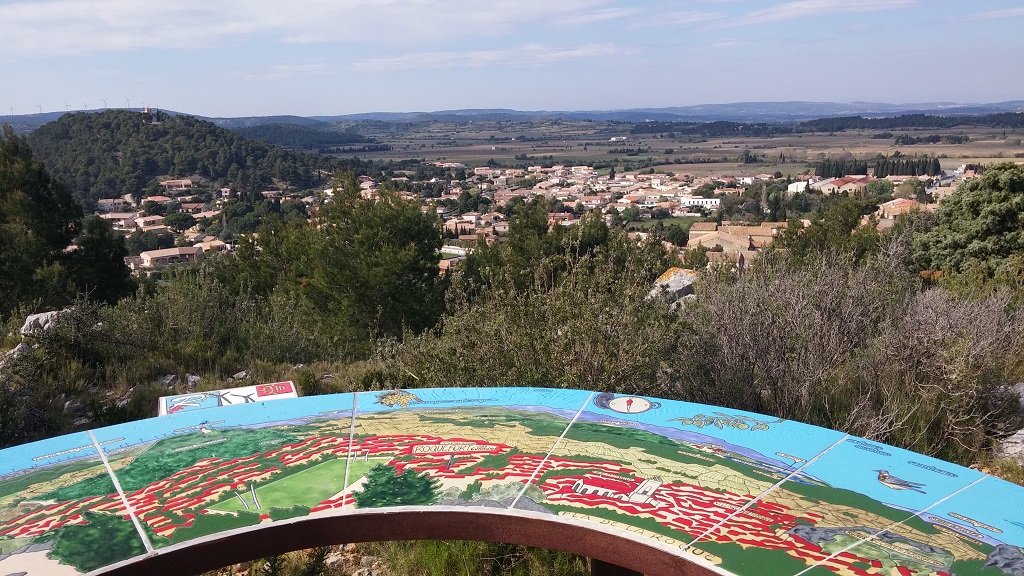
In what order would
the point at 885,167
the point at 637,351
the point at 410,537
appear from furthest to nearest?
1. the point at 885,167
2. the point at 637,351
3. the point at 410,537

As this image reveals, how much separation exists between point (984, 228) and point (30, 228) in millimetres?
17970

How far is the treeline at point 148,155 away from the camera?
5703 cm

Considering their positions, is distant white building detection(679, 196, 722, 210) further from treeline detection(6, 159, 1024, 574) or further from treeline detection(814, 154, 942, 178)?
treeline detection(6, 159, 1024, 574)

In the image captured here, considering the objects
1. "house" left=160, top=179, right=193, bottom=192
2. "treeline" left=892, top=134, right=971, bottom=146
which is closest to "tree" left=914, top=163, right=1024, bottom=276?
"house" left=160, top=179, right=193, bottom=192

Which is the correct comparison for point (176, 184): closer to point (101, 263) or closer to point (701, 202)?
point (701, 202)

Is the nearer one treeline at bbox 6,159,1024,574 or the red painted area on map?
the red painted area on map

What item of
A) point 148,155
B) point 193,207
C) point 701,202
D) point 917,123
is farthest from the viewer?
point 917,123

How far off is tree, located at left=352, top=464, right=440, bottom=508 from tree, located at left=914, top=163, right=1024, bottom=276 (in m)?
11.9

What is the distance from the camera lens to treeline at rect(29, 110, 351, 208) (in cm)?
5703

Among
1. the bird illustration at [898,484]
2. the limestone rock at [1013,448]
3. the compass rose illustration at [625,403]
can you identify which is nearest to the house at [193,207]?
the compass rose illustration at [625,403]

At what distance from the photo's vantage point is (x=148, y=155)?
6425 cm

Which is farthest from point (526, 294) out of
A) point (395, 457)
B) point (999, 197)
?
point (999, 197)

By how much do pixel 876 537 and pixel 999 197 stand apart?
12740 millimetres

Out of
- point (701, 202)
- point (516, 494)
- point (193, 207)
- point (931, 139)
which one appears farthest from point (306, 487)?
point (931, 139)
